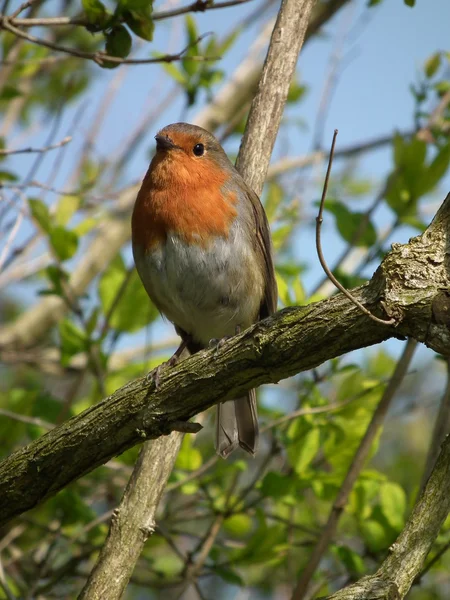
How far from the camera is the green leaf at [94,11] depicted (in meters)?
3.59

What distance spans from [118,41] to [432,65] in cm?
191

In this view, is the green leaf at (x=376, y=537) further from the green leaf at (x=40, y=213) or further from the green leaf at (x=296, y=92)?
the green leaf at (x=296, y=92)

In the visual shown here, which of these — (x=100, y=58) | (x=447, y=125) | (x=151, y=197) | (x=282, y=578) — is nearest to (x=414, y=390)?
(x=282, y=578)

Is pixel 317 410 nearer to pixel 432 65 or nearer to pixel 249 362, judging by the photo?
pixel 249 362

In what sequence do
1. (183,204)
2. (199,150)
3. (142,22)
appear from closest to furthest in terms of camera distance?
(142,22) → (183,204) → (199,150)

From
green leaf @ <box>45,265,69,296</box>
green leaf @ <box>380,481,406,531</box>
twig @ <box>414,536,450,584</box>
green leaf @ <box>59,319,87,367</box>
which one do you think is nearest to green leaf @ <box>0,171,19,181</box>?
green leaf @ <box>45,265,69,296</box>

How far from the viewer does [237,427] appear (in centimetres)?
417

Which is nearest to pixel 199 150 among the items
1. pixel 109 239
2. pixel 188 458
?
pixel 188 458

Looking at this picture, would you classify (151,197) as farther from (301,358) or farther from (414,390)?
(414,390)

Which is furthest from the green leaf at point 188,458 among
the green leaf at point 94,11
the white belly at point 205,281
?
the green leaf at point 94,11

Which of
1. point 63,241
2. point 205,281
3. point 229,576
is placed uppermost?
point 63,241

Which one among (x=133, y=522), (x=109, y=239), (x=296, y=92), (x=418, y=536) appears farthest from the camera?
(x=109, y=239)

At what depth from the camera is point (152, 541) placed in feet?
16.2

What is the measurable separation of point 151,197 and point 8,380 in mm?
3679
